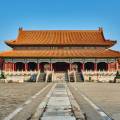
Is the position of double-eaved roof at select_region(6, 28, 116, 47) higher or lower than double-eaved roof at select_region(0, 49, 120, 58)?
higher

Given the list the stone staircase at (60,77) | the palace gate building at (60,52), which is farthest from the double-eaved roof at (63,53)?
the stone staircase at (60,77)

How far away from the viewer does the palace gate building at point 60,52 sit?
66.9 metres

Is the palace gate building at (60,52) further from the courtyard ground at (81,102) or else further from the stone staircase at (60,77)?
the courtyard ground at (81,102)

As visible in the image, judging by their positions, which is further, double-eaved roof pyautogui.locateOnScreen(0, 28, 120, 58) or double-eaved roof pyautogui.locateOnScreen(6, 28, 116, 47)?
double-eaved roof pyautogui.locateOnScreen(6, 28, 116, 47)

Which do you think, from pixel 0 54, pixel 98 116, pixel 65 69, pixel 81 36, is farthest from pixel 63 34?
pixel 98 116

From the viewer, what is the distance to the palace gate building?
66.9 meters

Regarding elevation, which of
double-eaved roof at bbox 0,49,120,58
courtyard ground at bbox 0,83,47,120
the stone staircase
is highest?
double-eaved roof at bbox 0,49,120,58

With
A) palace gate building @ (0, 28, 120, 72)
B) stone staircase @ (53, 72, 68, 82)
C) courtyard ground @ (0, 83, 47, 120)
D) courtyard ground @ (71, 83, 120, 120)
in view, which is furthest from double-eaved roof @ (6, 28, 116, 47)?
courtyard ground @ (71, 83, 120, 120)

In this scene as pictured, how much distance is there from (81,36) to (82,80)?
17.5 m

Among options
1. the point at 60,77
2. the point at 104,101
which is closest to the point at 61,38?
the point at 60,77

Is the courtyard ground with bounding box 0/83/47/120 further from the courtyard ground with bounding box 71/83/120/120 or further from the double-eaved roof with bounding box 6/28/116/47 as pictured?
the double-eaved roof with bounding box 6/28/116/47

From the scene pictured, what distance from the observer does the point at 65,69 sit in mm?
71312

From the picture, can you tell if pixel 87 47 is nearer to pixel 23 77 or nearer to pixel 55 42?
pixel 55 42

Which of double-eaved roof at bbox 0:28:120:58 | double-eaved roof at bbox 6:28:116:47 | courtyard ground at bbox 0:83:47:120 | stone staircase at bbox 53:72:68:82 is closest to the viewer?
courtyard ground at bbox 0:83:47:120
